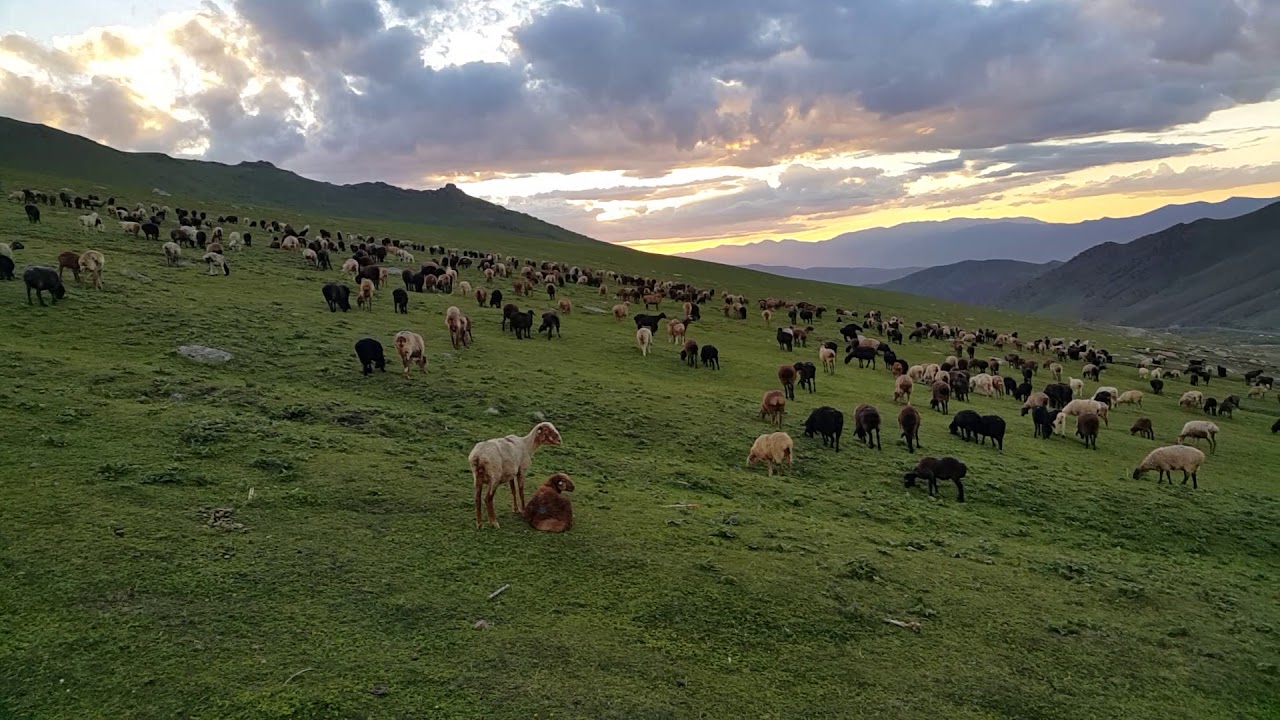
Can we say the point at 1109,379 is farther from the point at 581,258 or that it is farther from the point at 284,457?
the point at 581,258

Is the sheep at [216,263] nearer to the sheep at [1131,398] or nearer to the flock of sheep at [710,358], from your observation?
the flock of sheep at [710,358]

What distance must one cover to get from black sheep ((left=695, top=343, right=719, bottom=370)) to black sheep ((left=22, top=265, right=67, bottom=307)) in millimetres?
24243

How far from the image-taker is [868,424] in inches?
865

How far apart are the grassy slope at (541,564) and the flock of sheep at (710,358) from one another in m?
0.87

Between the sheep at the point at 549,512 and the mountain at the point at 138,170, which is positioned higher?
the mountain at the point at 138,170

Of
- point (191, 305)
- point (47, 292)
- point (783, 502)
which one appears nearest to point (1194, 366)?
point (783, 502)

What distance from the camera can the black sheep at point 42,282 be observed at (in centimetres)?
2238

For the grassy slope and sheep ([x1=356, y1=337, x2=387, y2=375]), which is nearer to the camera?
the grassy slope

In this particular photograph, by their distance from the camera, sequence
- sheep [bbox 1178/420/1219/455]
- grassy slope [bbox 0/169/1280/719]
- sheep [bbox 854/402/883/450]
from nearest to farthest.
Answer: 1. grassy slope [bbox 0/169/1280/719]
2. sheep [bbox 854/402/883/450]
3. sheep [bbox 1178/420/1219/455]

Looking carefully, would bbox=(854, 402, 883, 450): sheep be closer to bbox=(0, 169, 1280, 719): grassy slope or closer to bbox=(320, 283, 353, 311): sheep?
bbox=(0, 169, 1280, 719): grassy slope

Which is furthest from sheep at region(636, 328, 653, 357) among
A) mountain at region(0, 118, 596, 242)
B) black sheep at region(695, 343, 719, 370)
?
mountain at region(0, 118, 596, 242)

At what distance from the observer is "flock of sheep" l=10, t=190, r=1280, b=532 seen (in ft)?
60.0

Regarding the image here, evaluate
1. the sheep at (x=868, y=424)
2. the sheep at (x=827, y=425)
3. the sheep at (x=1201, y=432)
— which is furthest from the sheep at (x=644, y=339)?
the sheep at (x=1201, y=432)

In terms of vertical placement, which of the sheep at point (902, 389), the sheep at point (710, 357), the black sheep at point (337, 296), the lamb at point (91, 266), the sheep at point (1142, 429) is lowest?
the sheep at point (1142, 429)
